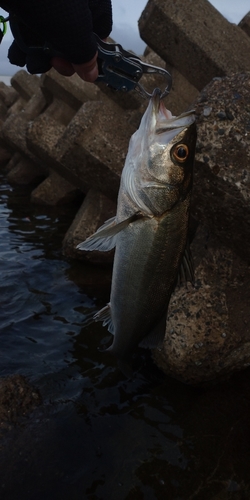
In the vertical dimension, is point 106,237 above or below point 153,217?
below

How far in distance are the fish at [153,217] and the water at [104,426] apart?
1234 millimetres

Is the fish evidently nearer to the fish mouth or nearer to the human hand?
the fish mouth

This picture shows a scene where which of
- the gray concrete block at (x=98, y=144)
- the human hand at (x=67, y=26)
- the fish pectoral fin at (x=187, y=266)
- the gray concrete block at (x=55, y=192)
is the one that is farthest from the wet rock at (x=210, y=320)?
the gray concrete block at (x=55, y=192)

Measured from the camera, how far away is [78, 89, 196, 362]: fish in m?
2.95

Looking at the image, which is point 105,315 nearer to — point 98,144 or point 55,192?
point 98,144

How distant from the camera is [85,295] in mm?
6738

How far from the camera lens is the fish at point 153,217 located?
295cm

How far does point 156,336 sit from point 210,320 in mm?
1073


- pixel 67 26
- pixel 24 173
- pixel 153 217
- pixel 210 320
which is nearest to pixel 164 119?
pixel 153 217

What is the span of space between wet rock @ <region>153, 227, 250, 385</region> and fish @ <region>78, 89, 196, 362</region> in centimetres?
109

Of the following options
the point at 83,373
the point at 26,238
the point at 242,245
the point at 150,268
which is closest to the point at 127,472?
the point at 83,373

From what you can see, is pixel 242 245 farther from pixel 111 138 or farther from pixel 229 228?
pixel 111 138

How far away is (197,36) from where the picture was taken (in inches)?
249

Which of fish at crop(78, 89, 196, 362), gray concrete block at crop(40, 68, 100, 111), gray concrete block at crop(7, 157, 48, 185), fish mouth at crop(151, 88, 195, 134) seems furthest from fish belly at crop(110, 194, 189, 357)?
gray concrete block at crop(7, 157, 48, 185)
